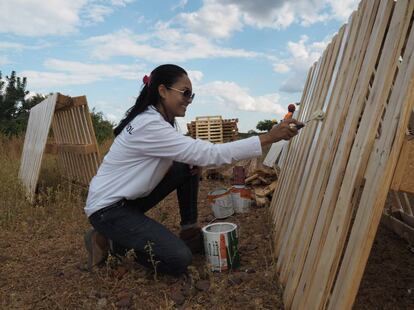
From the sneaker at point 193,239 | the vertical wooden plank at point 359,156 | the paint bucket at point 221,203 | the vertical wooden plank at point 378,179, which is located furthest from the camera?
the paint bucket at point 221,203

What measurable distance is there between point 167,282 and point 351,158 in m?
1.77

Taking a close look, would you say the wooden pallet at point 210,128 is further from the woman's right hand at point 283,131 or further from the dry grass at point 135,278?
the woman's right hand at point 283,131

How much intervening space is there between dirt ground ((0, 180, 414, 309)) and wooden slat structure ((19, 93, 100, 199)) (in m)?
2.00

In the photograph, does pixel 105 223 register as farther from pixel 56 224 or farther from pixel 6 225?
pixel 6 225

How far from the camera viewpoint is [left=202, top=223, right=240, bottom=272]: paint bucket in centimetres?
290

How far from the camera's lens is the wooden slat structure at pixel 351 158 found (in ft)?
4.20

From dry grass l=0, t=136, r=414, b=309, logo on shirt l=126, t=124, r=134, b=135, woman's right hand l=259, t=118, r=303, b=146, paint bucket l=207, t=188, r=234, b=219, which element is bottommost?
dry grass l=0, t=136, r=414, b=309

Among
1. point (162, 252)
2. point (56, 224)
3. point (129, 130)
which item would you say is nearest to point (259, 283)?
point (162, 252)

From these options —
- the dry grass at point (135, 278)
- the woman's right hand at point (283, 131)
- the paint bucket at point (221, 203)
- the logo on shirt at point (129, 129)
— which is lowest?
the dry grass at point (135, 278)

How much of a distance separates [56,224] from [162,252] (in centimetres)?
221

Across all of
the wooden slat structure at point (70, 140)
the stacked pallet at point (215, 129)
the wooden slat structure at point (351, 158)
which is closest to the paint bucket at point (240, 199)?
the wooden slat structure at point (351, 158)

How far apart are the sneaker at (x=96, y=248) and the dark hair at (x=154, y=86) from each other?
867 mm

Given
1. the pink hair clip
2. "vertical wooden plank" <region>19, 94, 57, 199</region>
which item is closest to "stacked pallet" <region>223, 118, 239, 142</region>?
"vertical wooden plank" <region>19, 94, 57, 199</region>

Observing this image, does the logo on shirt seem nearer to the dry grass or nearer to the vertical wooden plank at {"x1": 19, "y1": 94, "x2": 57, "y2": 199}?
the dry grass
